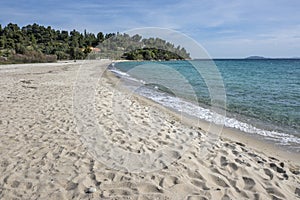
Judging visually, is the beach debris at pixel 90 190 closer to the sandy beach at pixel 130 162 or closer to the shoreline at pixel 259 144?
the sandy beach at pixel 130 162

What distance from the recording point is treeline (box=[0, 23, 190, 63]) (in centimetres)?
634

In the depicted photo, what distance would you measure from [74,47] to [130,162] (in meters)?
69.4

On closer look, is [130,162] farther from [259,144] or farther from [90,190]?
[259,144]

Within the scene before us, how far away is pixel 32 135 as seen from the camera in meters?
5.05

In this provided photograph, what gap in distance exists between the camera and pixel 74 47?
67938mm

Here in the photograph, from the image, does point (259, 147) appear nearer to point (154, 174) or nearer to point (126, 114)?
point (154, 174)

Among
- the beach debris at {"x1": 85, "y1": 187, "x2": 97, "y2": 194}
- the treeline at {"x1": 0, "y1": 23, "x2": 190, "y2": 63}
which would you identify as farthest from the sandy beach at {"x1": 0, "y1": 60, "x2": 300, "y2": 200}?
the treeline at {"x1": 0, "y1": 23, "x2": 190, "y2": 63}

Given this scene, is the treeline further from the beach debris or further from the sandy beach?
the beach debris

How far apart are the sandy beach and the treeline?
2.10 m

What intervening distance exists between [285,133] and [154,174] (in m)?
4.98

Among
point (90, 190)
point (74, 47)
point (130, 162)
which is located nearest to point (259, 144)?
point (130, 162)

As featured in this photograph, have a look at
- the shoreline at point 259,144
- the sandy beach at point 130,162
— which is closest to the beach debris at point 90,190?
the sandy beach at point 130,162

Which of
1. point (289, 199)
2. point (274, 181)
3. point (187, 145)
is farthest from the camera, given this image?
point (187, 145)

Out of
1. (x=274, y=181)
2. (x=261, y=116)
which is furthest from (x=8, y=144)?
(x=261, y=116)
